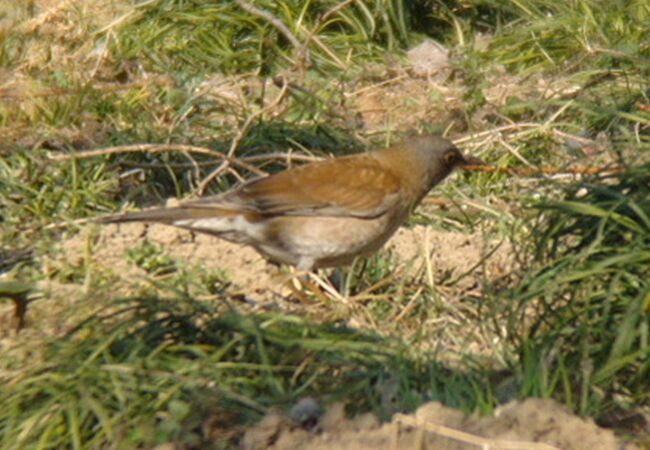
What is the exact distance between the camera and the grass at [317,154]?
5.32 metres

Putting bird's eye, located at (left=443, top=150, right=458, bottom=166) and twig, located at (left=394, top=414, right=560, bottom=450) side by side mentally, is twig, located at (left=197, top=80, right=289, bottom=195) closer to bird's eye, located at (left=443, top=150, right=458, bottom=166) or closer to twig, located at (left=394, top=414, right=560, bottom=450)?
bird's eye, located at (left=443, top=150, right=458, bottom=166)

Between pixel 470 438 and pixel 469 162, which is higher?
pixel 470 438

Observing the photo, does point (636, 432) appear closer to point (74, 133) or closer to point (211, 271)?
point (211, 271)

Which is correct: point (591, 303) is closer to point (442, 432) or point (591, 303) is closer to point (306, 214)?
Result: point (442, 432)

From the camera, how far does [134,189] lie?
8.62 m

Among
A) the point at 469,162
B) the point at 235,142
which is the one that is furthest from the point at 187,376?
the point at 235,142

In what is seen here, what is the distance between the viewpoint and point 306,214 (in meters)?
7.44

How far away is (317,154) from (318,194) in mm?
1729

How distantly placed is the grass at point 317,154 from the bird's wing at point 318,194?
0.98 ft

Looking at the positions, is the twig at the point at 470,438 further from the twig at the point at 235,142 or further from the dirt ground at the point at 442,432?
the twig at the point at 235,142

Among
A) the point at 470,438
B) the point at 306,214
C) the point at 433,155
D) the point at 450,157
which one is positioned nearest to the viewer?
the point at 470,438

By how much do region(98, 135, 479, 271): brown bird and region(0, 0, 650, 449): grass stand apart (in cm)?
19

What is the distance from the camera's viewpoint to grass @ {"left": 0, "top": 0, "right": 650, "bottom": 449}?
5.32m

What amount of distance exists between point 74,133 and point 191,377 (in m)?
4.16
